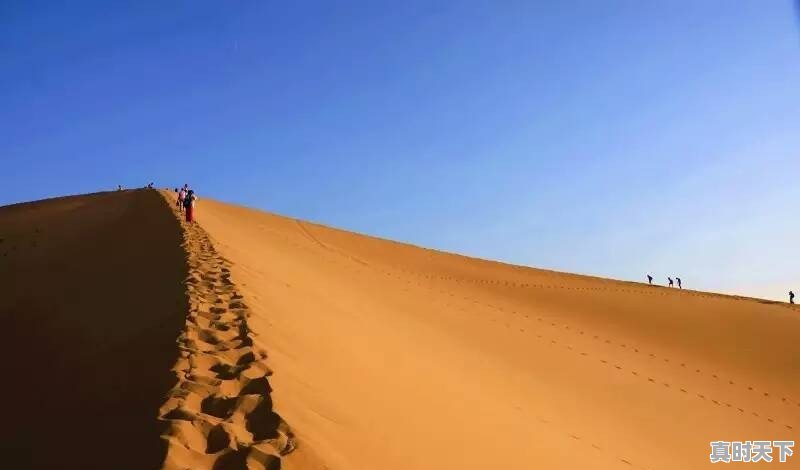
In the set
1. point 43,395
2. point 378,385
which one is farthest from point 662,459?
point 43,395

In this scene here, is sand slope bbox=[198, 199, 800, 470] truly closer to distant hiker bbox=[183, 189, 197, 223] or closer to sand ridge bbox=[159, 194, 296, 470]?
sand ridge bbox=[159, 194, 296, 470]

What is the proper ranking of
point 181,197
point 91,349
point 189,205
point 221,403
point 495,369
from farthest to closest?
point 181,197 < point 189,205 < point 495,369 < point 91,349 < point 221,403

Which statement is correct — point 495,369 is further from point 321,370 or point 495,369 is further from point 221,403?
point 221,403

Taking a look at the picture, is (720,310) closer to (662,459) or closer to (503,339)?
(503,339)

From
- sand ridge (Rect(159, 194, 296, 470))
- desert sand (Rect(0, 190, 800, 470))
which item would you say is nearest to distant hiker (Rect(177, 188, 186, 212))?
desert sand (Rect(0, 190, 800, 470))

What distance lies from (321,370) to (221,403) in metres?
1.49

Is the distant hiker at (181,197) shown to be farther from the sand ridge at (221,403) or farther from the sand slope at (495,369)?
the sand ridge at (221,403)

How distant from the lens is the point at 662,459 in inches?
296

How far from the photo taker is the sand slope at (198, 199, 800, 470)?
4648 mm

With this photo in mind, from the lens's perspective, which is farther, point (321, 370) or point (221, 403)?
point (321, 370)

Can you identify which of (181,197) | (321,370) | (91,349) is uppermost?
(181,197)

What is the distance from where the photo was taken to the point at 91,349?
5516 mm

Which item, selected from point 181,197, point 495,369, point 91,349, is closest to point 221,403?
point 91,349

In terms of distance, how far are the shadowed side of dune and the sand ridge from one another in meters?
0.11
